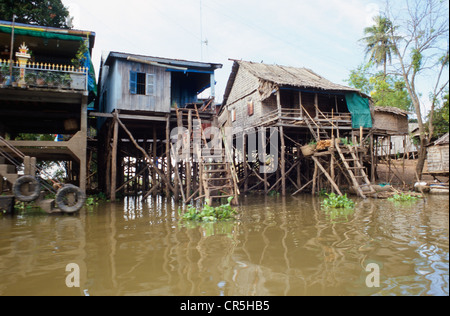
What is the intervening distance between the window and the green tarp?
11122 millimetres

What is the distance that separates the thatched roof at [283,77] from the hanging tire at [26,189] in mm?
11429

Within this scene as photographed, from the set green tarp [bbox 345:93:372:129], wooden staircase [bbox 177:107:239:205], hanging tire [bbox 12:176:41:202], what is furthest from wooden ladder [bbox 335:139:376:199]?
hanging tire [bbox 12:176:41:202]

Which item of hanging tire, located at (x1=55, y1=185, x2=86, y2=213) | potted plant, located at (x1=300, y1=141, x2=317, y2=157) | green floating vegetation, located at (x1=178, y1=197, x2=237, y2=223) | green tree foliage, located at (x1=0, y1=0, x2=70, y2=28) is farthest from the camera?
green tree foliage, located at (x1=0, y1=0, x2=70, y2=28)

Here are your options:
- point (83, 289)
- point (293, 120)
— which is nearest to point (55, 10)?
point (293, 120)

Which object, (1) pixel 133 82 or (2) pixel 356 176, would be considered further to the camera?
(1) pixel 133 82

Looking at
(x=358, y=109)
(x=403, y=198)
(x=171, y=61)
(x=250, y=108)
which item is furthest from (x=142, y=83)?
(x=358, y=109)

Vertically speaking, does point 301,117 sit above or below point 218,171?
above

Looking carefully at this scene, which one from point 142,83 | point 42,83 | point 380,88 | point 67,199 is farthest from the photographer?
point 380,88

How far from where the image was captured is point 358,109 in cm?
1662

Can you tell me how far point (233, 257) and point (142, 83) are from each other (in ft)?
35.5

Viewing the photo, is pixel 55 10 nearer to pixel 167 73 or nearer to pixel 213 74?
pixel 167 73

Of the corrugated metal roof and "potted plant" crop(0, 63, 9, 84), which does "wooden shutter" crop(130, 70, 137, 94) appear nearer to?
the corrugated metal roof

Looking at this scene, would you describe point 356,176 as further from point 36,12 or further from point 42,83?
point 36,12

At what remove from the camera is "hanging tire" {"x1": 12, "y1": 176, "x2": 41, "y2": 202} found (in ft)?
26.7
